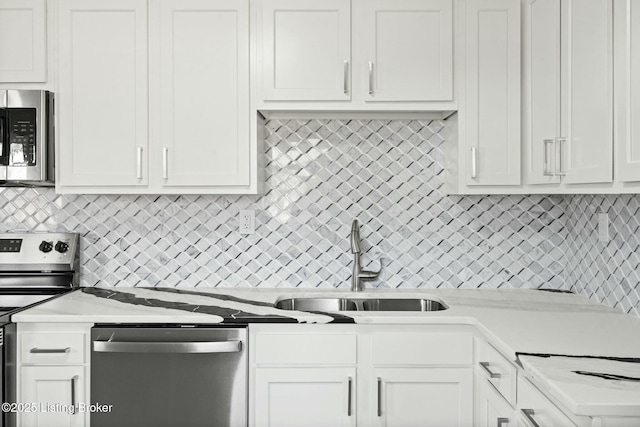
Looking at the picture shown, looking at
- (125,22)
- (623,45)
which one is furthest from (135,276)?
(623,45)

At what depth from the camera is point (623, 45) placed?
1662 millimetres

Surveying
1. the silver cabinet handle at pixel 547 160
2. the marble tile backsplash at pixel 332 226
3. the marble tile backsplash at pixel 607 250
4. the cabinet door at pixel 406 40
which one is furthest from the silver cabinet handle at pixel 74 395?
the marble tile backsplash at pixel 607 250

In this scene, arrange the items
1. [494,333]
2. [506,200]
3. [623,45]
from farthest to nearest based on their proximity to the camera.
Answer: [506,200]
[494,333]
[623,45]

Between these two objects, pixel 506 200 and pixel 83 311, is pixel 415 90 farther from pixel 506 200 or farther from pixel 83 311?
pixel 83 311

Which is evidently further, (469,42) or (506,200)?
(506,200)

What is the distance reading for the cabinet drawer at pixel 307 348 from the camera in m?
2.20

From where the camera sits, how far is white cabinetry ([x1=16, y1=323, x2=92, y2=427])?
2.20 metres

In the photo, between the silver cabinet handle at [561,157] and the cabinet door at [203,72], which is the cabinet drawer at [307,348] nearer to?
the cabinet door at [203,72]

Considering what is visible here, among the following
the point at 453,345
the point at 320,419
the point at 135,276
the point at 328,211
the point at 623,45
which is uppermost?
the point at 623,45

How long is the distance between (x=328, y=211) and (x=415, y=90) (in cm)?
74

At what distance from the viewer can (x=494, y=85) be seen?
2.50 meters

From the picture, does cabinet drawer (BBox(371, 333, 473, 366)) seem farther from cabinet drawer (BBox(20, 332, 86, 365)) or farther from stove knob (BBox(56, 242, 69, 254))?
stove knob (BBox(56, 242, 69, 254))

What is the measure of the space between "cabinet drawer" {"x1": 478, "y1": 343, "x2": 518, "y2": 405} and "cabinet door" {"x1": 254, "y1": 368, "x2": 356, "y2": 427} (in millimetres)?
502

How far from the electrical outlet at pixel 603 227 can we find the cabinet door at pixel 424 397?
829 millimetres
